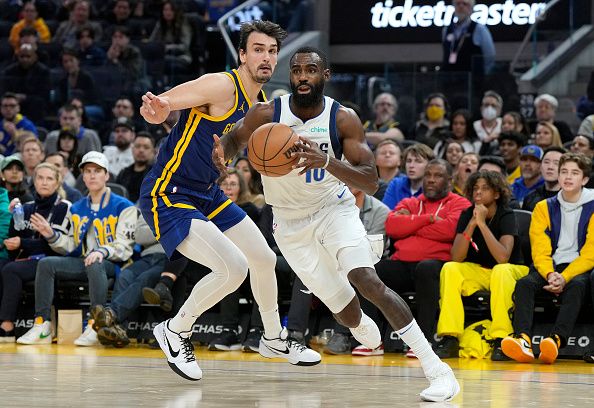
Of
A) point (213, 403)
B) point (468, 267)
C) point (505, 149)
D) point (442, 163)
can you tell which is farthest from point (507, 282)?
point (213, 403)

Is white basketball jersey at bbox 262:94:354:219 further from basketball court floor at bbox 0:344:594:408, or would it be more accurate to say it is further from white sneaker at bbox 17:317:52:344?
white sneaker at bbox 17:317:52:344

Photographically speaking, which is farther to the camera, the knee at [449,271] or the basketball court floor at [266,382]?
the knee at [449,271]

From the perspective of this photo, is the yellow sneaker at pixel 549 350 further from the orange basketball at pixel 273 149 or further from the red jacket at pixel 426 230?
the orange basketball at pixel 273 149

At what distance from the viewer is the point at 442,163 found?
9023 millimetres

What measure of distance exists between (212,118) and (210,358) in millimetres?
2524

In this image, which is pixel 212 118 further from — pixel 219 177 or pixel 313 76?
pixel 313 76

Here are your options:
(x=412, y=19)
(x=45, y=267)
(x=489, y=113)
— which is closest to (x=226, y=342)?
(x=45, y=267)

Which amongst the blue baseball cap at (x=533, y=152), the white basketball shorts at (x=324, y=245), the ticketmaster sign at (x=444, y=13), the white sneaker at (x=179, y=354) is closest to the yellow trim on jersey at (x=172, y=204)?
the white basketball shorts at (x=324, y=245)

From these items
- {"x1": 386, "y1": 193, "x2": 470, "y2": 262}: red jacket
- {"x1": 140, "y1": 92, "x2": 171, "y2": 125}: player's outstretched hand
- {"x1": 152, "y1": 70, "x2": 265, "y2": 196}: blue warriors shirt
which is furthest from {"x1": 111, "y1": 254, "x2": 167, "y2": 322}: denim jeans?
{"x1": 140, "y1": 92, "x2": 171, "y2": 125}: player's outstretched hand

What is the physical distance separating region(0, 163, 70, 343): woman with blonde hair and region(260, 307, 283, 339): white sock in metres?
3.53

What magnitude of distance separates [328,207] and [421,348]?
1.03m

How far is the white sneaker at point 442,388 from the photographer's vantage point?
5531 millimetres

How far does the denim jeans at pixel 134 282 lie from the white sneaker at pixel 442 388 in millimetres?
4344

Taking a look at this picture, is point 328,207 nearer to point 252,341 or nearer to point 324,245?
point 324,245
